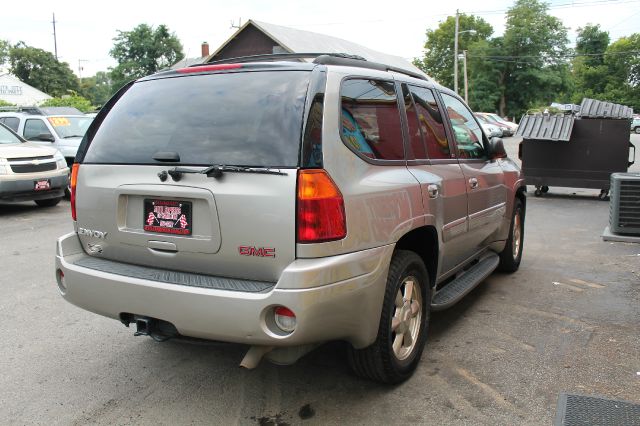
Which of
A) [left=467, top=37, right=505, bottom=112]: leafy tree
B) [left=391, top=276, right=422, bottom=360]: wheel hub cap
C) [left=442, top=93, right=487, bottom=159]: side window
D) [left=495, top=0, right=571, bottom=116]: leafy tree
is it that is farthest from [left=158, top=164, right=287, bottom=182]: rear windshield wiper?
[left=495, top=0, right=571, bottom=116]: leafy tree

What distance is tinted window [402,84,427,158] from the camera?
3725mm

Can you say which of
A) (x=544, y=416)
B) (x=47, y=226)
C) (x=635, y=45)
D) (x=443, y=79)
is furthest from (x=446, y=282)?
(x=635, y=45)

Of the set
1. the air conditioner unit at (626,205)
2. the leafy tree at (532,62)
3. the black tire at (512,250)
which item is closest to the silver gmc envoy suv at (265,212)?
the air conditioner unit at (626,205)

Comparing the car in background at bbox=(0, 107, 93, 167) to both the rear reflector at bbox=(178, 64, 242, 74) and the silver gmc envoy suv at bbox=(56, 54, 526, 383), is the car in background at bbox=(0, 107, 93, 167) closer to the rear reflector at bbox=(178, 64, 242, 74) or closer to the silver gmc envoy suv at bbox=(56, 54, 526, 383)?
the silver gmc envoy suv at bbox=(56, 54, 526, 383)

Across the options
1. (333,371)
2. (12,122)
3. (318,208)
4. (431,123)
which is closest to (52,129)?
(12,122)

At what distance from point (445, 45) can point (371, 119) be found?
73590mm

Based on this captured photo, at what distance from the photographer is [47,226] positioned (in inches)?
352

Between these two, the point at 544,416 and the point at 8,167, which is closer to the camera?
the point at 544,416

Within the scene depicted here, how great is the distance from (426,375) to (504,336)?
94 centimetres

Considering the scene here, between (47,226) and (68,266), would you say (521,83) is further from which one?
(68,266)

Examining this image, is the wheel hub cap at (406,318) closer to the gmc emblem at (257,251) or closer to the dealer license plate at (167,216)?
the gmc emblem at (257,251)

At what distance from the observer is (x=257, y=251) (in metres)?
2.81

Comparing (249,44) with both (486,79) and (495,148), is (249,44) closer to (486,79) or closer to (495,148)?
(486,79)

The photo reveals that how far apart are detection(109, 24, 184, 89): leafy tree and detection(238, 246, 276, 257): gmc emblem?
6542cm
